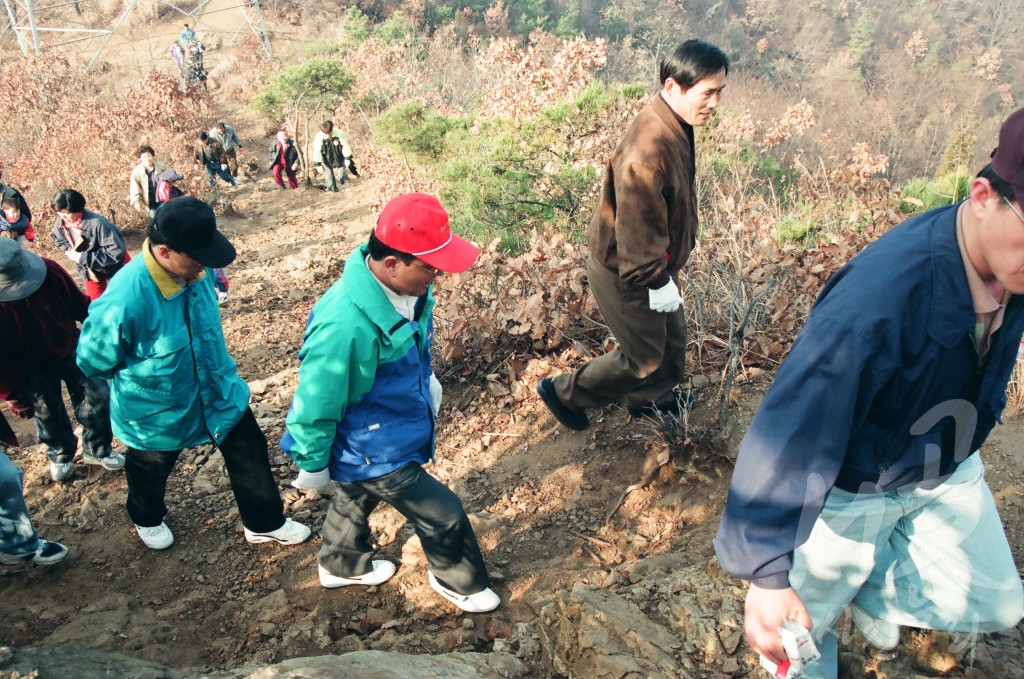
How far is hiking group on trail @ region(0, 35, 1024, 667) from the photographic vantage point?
145 centimetres

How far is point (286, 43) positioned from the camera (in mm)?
28719

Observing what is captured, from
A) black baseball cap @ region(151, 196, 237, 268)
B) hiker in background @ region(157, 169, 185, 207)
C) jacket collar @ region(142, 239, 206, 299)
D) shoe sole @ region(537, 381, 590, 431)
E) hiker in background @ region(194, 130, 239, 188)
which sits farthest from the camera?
hiker in background @ region(194, 130, 239, 188)

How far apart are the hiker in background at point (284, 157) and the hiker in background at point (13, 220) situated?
7.41 meters

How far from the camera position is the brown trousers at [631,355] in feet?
11.0

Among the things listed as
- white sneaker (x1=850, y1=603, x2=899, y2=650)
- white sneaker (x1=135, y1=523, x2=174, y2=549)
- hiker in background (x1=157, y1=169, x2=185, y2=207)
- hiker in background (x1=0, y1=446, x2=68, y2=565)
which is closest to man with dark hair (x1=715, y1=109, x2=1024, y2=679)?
white sneaker (x1=850, y1=603, x2=899, y2=650)

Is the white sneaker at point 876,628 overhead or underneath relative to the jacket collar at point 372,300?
underneath

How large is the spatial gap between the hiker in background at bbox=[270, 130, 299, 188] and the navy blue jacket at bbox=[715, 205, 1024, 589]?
13289 mm

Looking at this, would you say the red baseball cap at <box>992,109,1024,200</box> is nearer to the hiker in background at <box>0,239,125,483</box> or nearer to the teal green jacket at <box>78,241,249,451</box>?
the teal green jacket at <box>78,241,249,451</box>

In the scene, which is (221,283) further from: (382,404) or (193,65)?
(193,65)

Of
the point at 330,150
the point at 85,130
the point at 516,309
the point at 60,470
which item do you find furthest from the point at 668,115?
the point at 85,130

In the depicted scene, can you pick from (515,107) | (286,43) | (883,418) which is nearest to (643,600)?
(883,418)

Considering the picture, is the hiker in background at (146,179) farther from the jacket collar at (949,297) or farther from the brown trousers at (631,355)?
the jacket collar at (949,297)

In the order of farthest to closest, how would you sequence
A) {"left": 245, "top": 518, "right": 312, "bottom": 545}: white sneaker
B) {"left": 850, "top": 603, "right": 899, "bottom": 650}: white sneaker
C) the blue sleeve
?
{"left": 245, "top": 518, "right": 312, "bottom": 545}: white sneaker, {"left": 850, "top": 603, "right": 899, "bottom": 650}: white sneaker, the blue sleeve

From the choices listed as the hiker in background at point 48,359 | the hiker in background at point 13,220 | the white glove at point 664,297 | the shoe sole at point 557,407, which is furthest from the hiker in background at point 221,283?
the white glove at point 664,297
